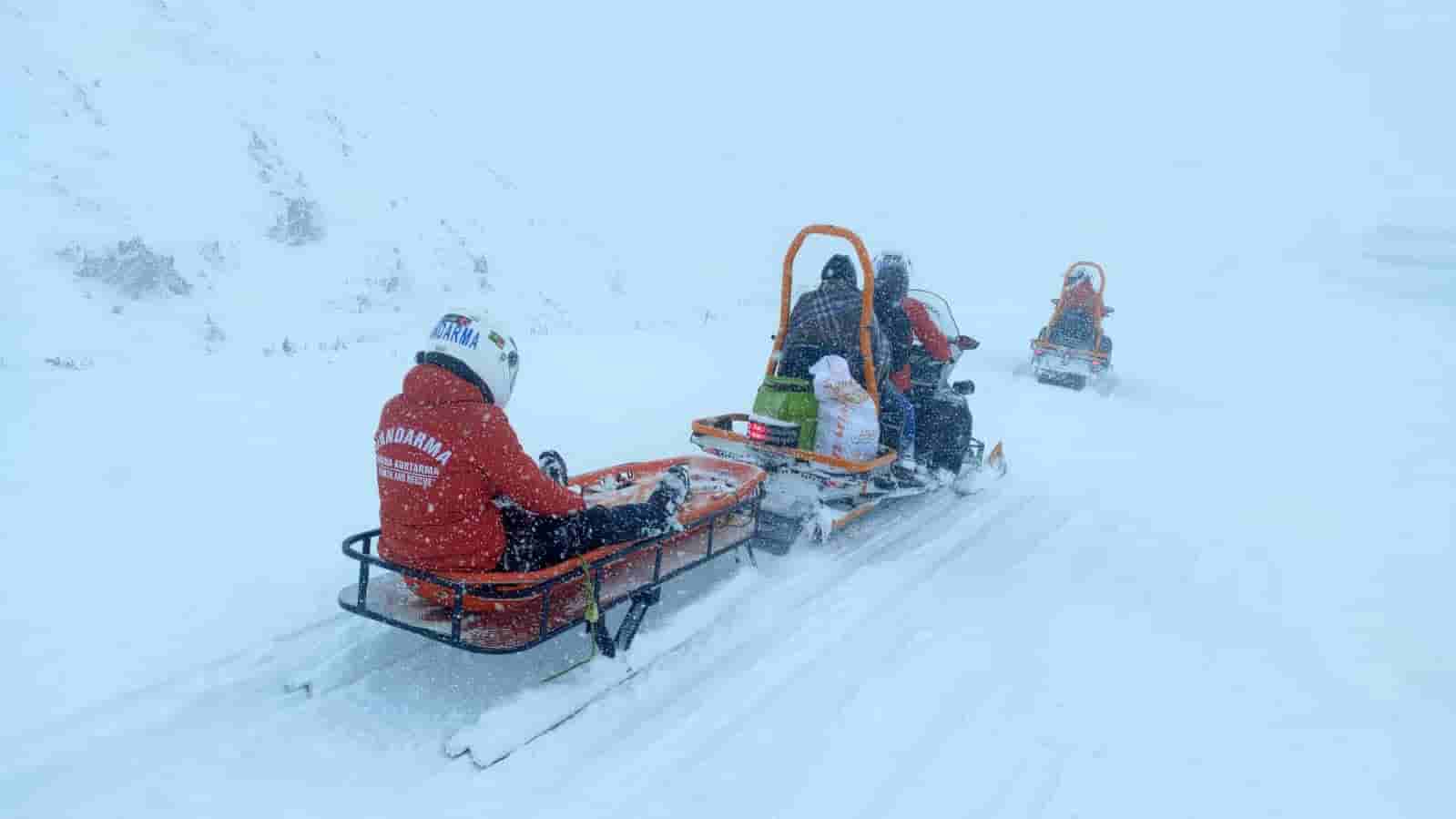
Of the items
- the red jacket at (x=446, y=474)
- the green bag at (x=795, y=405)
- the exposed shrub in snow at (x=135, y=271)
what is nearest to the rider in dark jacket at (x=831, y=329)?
the green bag at (x=795, y=405)

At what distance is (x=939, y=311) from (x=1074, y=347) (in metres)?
8.33

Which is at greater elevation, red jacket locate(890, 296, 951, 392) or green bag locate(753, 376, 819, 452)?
red jacket locate(890, 296, 951, 392)

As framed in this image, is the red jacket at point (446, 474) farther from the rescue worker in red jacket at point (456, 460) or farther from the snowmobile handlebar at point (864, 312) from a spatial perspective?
the snowmobile handlebar at point (864, 312)

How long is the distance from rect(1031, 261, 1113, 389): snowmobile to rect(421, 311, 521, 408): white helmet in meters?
12.5

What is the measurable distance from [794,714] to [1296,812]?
215 cm

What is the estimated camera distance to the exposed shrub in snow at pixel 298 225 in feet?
46.8

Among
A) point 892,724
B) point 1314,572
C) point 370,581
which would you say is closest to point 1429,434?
point 1314,572

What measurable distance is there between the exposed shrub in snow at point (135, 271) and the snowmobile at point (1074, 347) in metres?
12.9

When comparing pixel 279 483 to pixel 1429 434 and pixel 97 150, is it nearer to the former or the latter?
pixel 97 150

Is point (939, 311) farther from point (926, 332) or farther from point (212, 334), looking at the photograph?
point (212, 334)

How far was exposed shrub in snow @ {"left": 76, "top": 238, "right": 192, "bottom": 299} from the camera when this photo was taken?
11.7m

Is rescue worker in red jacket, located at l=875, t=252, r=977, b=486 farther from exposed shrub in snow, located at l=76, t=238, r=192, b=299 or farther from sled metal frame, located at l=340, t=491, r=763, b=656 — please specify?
exposed shrub in snow, located at l=76, t=238, r=192, b=299

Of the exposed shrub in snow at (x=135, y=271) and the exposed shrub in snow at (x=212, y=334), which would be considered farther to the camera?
the exposed shrub in snow at (x=135, y=271)

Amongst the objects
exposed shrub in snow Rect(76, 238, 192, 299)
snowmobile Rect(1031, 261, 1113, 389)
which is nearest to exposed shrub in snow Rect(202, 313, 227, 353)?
exposed shrub in snow Rect(76, 238, 192, 299)
